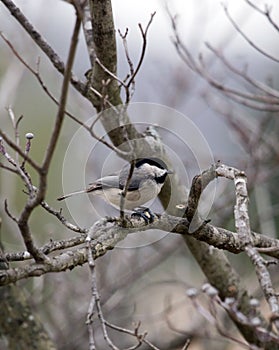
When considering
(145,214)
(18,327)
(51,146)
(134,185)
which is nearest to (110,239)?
(145,214)

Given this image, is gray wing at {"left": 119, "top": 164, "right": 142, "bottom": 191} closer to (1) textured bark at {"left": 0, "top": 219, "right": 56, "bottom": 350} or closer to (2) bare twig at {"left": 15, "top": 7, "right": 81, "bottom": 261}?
(2) bare twig at {"left": 15, "top": 7, "right": 81, "bottom": 261}

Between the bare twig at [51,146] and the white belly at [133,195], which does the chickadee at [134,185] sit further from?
the bare twig at [51,146]

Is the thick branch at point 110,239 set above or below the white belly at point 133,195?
below

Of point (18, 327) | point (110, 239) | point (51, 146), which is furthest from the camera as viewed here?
point (18, 327)

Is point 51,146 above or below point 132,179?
below

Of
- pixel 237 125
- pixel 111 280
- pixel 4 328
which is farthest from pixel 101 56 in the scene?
pixel 111 280

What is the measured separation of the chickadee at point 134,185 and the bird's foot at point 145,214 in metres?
0.03

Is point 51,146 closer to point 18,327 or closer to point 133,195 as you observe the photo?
point 133,195

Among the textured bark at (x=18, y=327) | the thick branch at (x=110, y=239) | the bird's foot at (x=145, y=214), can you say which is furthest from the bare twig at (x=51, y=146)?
the textured bark at (x=18, y=327)

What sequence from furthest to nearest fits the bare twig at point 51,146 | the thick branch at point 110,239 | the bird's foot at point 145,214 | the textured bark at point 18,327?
1. the textured bark at point 18,327
2. the bird's foot at point 145,214
3. the thick branch at point 110,239
4. the bare twig at point 51,146

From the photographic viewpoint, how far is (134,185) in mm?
1808

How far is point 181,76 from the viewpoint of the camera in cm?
405

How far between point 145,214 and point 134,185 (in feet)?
0.43

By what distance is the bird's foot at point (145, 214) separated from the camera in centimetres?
167
